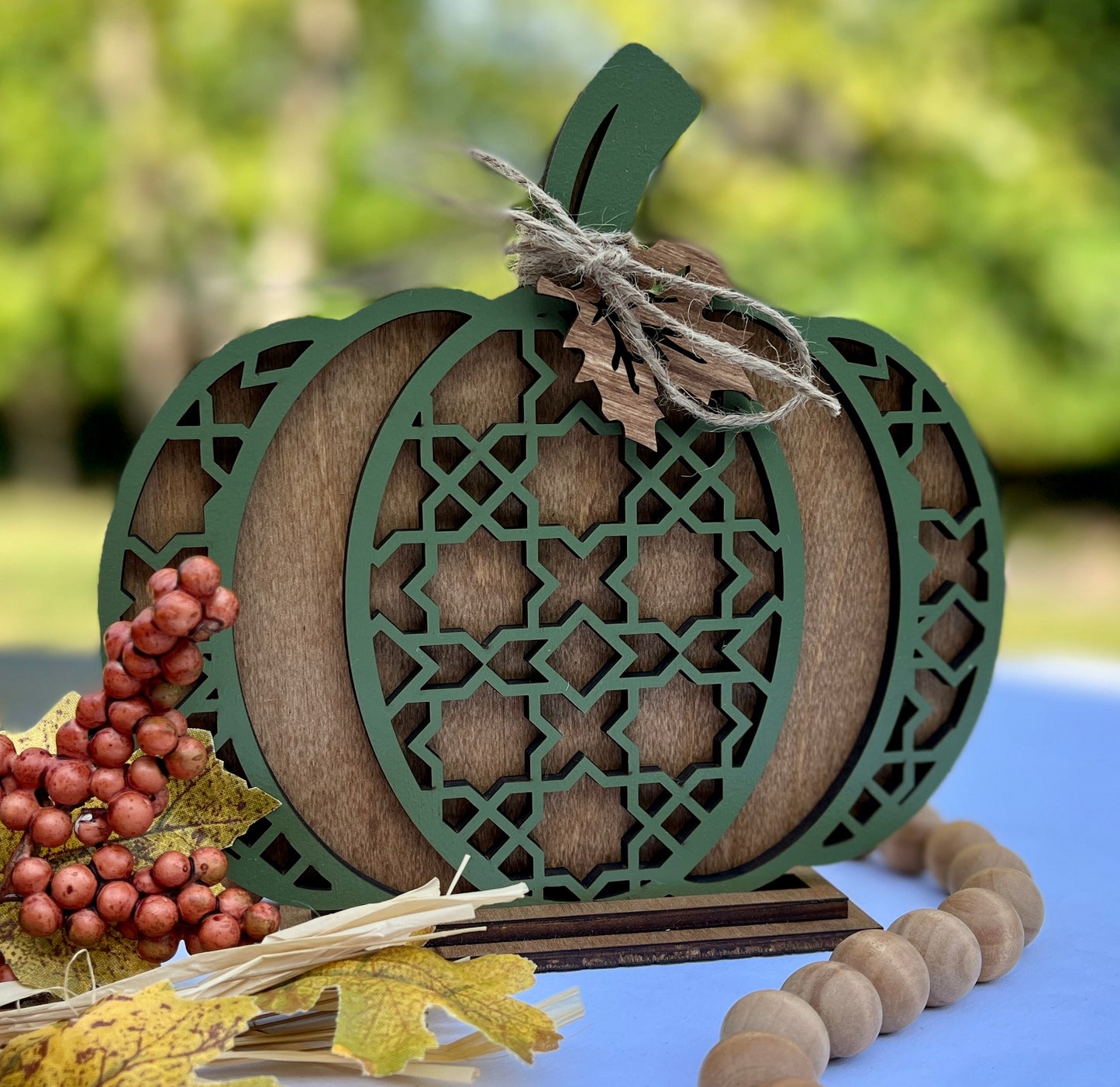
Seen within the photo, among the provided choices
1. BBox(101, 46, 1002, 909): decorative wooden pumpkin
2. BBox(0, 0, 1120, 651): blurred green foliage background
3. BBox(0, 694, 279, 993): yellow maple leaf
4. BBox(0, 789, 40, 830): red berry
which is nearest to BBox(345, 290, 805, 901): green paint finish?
BBox(101, 46, 1002, 909): decorative wooden pumpkin

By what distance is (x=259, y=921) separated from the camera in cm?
69

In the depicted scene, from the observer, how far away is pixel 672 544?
2.83 feet

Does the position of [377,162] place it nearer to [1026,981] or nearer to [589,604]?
[589,604]

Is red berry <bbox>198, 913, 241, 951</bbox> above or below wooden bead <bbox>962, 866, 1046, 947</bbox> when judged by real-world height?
below

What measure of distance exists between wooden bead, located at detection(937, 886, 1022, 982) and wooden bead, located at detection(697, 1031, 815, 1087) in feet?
0.72

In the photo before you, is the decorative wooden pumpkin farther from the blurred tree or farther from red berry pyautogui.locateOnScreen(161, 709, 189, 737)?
the blurred tree

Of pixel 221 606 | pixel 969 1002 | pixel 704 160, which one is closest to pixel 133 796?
pixel 221 606

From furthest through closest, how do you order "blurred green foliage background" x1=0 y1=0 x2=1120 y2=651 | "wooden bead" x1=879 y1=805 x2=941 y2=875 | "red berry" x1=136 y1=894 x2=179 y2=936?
"blurred green foliage background" x1=0 y1=0 x2=1120 y2=651, "wooden bead" x1=879 y1=805 x2=941 y2=875, "red berry" x1=136 y1=894 x2=179 y2=936

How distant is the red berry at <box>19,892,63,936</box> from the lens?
65 cm

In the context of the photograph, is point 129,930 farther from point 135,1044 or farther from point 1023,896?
point 1023,896

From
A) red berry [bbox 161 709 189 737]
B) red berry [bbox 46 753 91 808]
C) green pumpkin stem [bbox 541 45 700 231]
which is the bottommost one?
red berry [bbox 46 753 91 808]

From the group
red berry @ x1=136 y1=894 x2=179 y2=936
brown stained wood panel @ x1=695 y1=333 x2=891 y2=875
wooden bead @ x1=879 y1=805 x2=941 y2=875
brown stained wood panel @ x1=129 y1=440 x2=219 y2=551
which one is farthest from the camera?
wooden bead @ x1=879 y1=805 x2=941 y2=875

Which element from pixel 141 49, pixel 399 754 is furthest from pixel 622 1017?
pixel 141 49

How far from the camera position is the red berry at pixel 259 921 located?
70cm
